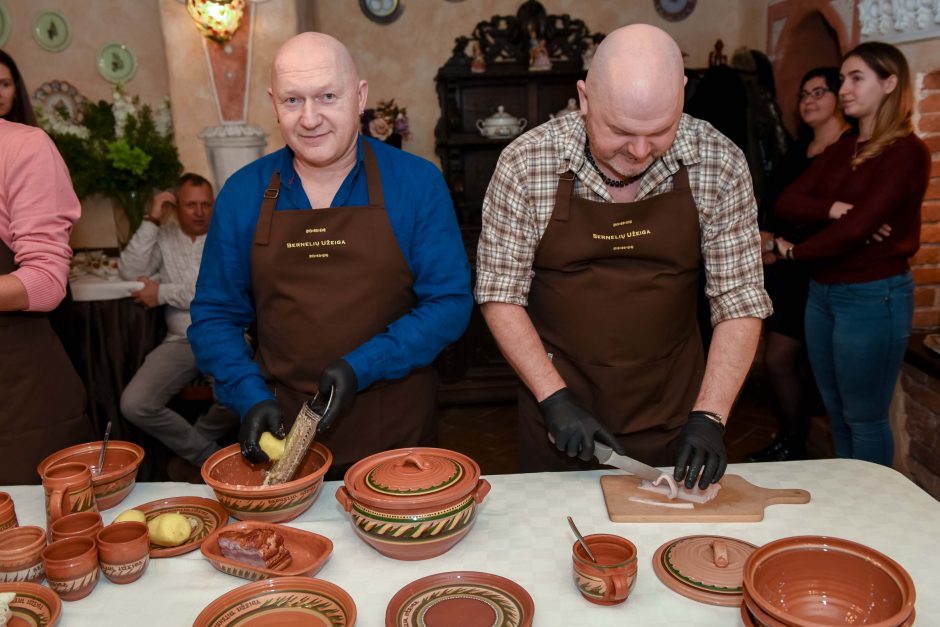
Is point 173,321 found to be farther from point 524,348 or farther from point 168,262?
point 524,348

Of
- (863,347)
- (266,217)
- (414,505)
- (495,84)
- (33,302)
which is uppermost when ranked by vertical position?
(495,84)

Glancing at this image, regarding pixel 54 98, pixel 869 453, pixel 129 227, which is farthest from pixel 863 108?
pixel 54 98

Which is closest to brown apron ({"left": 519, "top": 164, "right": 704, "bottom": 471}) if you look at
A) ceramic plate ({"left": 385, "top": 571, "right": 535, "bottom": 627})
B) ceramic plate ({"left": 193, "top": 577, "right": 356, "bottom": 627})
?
ceramic plate ({"left": 385, "top": 571, "right": 535, "bottom": 627})

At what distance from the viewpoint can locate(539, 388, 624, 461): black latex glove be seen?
5.45 feet

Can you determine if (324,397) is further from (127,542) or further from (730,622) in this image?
(730,622)

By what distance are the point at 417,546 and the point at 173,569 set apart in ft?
1.37

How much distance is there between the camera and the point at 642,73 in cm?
150

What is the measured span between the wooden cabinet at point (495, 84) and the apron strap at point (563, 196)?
3395 millimetres

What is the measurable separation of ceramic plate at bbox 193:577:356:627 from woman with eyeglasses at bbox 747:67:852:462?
2789mm

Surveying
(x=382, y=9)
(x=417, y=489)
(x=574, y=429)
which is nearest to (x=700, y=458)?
(x=574, y=429)

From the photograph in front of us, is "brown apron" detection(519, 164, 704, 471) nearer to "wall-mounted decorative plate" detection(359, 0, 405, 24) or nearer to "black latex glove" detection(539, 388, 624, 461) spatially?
"black latex glove" detection(539, 388, 624, 461)

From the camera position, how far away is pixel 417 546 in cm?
132

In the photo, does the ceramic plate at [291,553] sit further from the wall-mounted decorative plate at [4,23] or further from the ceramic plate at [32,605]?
the wall-mounted decorative plate at [4,23]

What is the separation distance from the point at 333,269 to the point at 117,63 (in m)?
4.26
